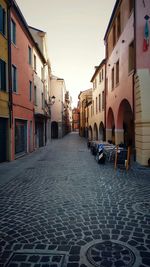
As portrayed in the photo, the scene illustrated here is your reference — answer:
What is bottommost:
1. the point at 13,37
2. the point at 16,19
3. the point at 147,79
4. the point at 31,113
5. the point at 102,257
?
the point at 102,257

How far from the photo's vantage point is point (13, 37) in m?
14.7

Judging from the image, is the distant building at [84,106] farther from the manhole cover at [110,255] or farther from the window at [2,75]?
the manhole cover at [110,255]

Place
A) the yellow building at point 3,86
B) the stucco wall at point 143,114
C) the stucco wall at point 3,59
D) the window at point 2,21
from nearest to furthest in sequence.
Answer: the stucco wall at point 143,114
the stucco wall at point 3,59
the yellow building at point 3,86
the window at point 2,21

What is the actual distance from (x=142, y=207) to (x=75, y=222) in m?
2.04

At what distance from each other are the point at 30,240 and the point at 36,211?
146 centimetres

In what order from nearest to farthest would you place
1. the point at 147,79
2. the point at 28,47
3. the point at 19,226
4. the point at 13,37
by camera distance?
the point at 19,226 → the point at 147,79 → the point at 13,37 → the point at 28,47

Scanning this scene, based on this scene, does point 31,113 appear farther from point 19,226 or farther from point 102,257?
point 102,257

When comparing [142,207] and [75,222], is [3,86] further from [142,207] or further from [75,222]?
[142,207]

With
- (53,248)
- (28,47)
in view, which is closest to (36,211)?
(53,248)

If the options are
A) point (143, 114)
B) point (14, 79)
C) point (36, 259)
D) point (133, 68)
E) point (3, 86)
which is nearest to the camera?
point (36, 259)

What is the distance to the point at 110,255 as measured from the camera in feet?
12.2

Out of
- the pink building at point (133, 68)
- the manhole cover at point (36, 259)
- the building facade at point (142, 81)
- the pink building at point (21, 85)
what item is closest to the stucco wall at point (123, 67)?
the pink building at point (133, 68)

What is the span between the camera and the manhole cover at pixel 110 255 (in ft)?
11.5

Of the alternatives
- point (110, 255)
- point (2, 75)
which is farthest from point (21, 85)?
point (110, 255)
